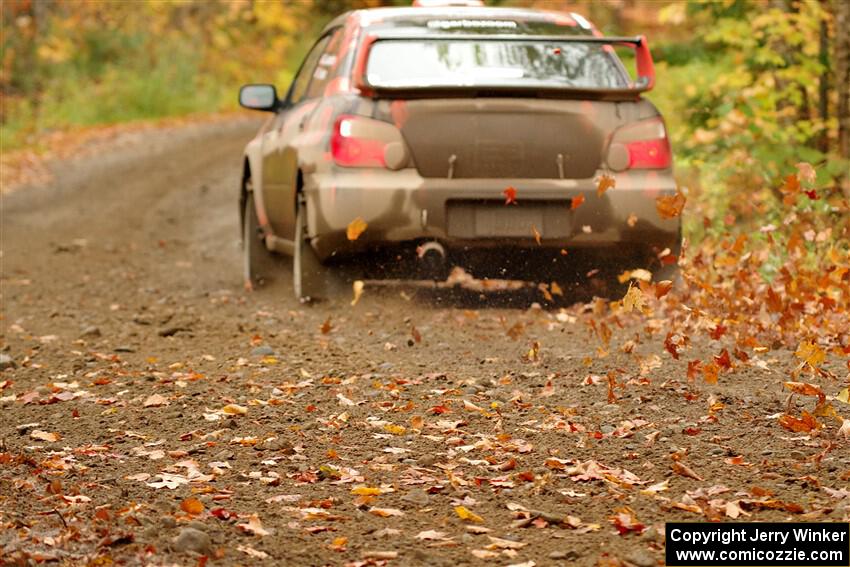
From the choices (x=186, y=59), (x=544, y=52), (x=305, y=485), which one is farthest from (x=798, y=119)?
(x=186, y=59)

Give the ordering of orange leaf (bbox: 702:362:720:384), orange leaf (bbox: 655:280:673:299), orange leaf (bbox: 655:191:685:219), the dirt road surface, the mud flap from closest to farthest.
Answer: the dirt road surface
orange leaf (bbox: 702:362:720:384)
orange leaf (bbox: 655:280:673:299)
orange leaf (bbox: 655:191:685:219)
the mud flap

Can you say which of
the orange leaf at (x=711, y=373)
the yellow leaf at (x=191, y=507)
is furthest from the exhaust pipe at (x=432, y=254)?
the yellow leaf at (x=191, y=507)

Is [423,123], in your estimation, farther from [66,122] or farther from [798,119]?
[66,122]

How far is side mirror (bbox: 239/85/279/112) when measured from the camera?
374 inches

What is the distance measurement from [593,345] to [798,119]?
7.21 metres

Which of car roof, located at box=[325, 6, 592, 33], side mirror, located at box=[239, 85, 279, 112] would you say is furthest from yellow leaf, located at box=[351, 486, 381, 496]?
side mirror, located at box=[239, 85, 279, 112]

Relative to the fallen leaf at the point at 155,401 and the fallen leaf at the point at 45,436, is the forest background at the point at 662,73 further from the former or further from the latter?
the fallen leaf at the point at 45,436

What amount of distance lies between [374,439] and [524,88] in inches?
124

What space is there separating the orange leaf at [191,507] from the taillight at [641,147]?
427 centimetres

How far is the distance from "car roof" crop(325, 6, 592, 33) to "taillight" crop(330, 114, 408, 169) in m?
0.99

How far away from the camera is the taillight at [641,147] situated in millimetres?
7949

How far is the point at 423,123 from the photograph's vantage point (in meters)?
7.82

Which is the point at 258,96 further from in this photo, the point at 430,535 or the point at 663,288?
the point at 430,535

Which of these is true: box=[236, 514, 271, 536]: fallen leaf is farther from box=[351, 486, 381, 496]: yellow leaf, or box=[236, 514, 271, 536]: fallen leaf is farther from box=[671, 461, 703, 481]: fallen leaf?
box=[671, 461, 703, 481]: fallen leaf
